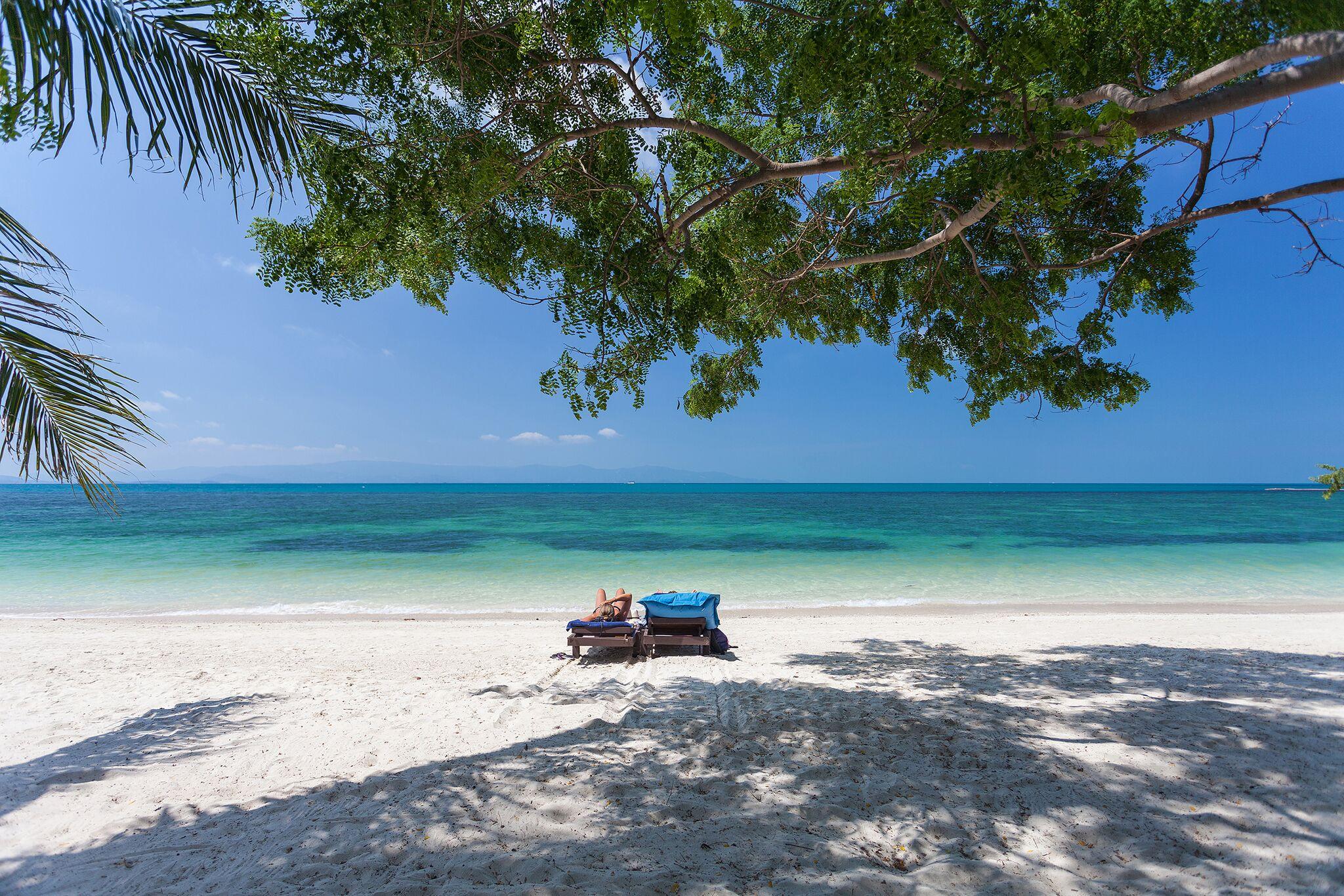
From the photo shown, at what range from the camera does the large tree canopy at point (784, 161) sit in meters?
3.58

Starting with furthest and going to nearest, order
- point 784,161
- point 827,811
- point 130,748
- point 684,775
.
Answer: point 784,161 → point 130,748 → point 684,775 → point 827,811

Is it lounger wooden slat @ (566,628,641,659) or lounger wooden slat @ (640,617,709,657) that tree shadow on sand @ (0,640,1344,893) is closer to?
lounger wooden slat @ (566,628,641,659)

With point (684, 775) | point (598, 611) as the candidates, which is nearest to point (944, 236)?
point (684, 775)

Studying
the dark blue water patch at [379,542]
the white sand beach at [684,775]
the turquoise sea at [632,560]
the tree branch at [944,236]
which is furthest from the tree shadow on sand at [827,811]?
the dark blue water patch at [379,542]

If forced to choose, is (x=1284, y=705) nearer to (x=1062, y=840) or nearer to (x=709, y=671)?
(x=1062, y=840)

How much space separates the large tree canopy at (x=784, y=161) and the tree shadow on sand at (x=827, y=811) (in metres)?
3.28

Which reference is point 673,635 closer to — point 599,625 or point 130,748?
point 599,625

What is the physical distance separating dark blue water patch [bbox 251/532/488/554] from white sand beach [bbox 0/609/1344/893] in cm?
1635

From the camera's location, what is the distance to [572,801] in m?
3.43

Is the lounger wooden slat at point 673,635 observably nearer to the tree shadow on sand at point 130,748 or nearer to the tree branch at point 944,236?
the tree shadow on sand at point 130,748

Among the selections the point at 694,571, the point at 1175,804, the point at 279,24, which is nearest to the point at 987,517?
the point at 694,571

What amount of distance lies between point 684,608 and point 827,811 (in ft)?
13.5

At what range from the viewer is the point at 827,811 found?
330cm

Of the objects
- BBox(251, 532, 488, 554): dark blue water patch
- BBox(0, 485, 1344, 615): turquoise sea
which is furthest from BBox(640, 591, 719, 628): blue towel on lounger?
BBox(251, 532, 488, 554): dark blue water patch
